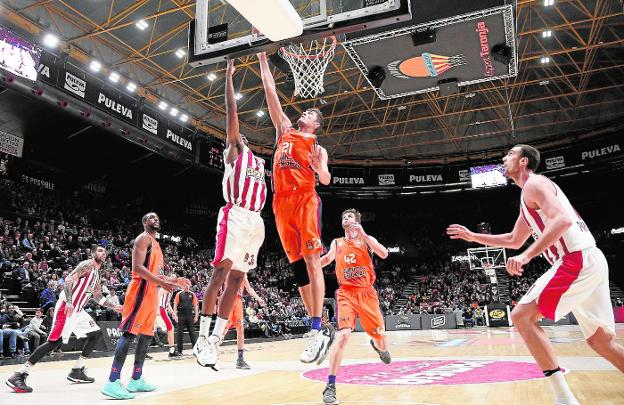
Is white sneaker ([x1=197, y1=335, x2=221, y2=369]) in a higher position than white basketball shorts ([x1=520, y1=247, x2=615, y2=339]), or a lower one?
→ lower

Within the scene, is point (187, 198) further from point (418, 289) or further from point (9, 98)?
point (418, 289)

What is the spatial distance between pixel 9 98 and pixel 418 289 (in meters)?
24.0

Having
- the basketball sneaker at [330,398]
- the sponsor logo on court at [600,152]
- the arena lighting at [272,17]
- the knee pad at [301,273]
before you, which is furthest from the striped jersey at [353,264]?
the sponsor logo on court at [600,152]

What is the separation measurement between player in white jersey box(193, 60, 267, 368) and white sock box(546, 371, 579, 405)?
2469 millimetres

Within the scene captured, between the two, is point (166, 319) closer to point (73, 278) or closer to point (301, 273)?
point (73, 278)

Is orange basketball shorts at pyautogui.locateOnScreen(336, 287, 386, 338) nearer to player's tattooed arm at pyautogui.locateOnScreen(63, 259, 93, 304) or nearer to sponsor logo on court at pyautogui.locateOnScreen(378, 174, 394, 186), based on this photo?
player's tattooed arm at pyautogui.locateOnScreen(63, 259, 93, 304)

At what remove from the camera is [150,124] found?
18594 millimetres

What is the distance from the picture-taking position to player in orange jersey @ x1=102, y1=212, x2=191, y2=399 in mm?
5262

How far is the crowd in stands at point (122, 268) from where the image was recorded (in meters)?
12.7

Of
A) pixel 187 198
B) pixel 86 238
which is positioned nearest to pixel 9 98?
pixel 86 238

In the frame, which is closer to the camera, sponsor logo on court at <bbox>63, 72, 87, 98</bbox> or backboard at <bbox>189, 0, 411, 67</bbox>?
backboard at <bbox>189, 0, 411, 67</bbox>

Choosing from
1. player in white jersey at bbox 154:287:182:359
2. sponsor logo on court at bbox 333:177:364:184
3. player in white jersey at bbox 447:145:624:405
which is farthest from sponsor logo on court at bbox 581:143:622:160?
player in white jersey at bbox 447:145:624:405

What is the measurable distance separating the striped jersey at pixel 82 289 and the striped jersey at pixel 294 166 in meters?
4.26

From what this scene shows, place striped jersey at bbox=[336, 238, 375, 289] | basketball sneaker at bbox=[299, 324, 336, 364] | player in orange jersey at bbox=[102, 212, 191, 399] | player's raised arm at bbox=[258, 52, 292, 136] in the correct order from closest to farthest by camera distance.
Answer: basketball sneaker at bbox=[299, 324, 336, 364], player's raised arm at bbox=[258, 52, 292, 136], player in orange jersey at bbox=[102, 212, 191, 399], striped jersey at bbox=[336, 238, 375, 289]
